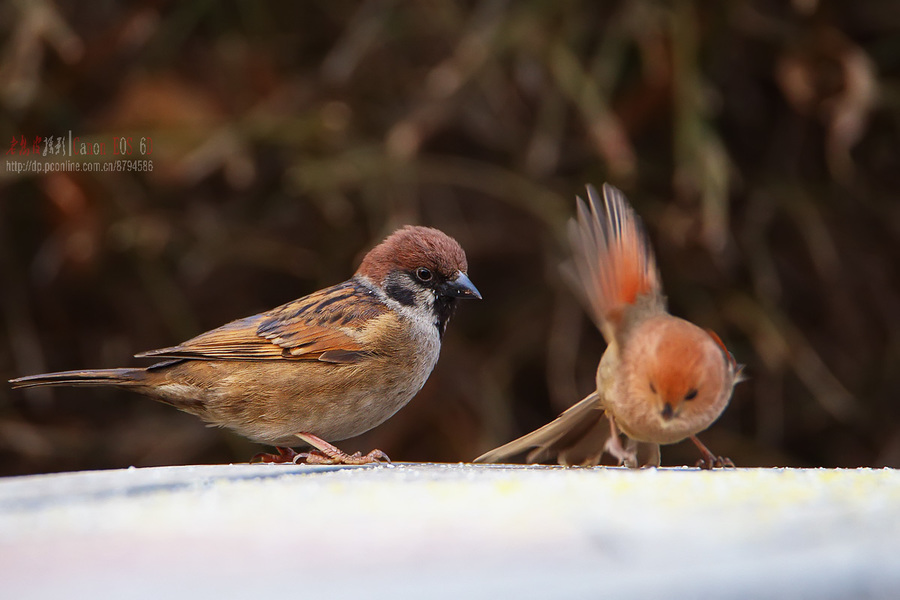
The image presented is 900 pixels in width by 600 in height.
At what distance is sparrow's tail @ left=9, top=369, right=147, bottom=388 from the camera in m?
2.23

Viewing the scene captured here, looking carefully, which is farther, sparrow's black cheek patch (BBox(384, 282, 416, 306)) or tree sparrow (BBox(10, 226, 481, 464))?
sparrow's black cheek patch (BBox(384, 282, 416, 306))

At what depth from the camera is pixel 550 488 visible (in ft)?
4.34

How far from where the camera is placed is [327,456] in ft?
7.43

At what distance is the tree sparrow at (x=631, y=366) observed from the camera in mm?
1705

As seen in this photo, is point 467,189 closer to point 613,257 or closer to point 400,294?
point 400,294

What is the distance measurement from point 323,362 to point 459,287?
360 mm

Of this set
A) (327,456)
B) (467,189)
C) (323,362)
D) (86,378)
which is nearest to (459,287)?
(323,362)

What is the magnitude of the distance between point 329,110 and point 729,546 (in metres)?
2.66

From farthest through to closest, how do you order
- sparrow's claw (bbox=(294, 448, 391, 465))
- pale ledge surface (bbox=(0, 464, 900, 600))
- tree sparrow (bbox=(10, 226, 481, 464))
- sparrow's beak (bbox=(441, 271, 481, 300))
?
sparrow's beak (bbox=(441, 271, 481, 300)), tree sparrow (bbox=(10, 226, 481, 464)), sparrow's claw (bbox=(294, 448, 391, 465)), pale ledge surface (bbox=(0, 464, 900, 600))

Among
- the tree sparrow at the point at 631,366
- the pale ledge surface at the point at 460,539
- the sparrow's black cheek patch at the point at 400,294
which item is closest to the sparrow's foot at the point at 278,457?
the sparrow's black cheek patch at the point at 400,294

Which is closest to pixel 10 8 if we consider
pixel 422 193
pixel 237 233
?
pixel 237 233

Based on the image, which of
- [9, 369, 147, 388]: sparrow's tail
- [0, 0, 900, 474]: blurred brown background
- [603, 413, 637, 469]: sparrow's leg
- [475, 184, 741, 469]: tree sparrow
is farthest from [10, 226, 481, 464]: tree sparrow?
[0, 0, 900, 474]: blurred brown background

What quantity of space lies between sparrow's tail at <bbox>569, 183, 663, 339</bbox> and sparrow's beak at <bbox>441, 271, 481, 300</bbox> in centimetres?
46

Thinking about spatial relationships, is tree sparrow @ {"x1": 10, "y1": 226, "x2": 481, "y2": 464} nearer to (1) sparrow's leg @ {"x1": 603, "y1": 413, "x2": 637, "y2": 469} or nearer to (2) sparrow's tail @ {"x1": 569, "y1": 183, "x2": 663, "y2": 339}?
(2) sparrow's tail @ {"x1": 569, "y1": 183, "x2": 663, "y2": 339}
